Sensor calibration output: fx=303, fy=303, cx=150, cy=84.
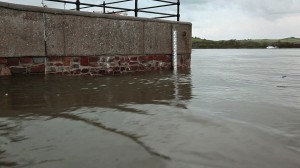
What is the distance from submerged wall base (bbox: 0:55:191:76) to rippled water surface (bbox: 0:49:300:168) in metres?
1.46

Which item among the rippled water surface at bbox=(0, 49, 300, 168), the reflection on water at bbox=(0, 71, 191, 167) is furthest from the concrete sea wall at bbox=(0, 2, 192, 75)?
the rippled water surface at bbox=(0, 49, 300, 168)

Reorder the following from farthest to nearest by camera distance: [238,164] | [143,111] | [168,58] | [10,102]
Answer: [168,58] → [10,102] → [143,111] → [238,164]

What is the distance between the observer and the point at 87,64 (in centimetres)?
830

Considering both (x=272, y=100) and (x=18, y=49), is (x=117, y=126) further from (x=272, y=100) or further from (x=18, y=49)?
(x=18, y=49)

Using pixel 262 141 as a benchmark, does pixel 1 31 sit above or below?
above

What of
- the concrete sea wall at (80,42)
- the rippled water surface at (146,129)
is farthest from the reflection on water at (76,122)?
the concrete sea wall at (80,42)

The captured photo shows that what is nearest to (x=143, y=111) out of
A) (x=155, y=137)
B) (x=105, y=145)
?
(x=155, y=137)

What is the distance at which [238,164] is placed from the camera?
2.34 meters

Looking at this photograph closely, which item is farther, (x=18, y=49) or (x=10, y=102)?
(x=18, y=49)

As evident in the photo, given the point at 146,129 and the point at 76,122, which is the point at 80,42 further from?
the point at 146,129

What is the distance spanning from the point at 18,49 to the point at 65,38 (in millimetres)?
1220

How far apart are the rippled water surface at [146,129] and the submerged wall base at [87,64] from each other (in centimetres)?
146

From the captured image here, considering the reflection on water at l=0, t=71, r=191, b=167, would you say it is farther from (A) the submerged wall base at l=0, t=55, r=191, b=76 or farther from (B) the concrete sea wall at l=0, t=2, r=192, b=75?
(B) the concrete sea wall at l=0, t=2, r=192, b=75

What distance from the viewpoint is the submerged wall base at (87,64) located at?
7098 millimetres
